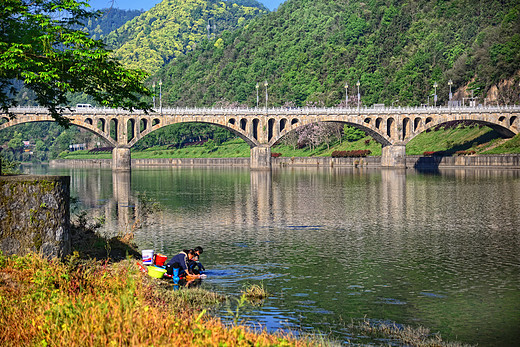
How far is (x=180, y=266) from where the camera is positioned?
70.0ft

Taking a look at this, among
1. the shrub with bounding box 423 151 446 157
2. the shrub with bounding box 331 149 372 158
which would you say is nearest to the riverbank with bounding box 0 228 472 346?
the shrub with bounding box 423 151 446 157

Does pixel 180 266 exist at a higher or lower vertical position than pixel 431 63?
lower

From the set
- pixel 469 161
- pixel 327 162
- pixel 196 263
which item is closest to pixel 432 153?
pixel 469 161

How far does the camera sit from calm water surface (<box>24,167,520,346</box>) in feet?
57.6

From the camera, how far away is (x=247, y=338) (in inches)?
416

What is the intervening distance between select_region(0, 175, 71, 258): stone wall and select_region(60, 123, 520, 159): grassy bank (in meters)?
111

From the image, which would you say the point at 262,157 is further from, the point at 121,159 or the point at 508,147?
the point at 508,147

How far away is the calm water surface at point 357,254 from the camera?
17547mm

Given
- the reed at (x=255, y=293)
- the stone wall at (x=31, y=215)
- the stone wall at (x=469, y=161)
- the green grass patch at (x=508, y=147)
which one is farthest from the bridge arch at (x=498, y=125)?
the stone wall at (x=31, y=215)

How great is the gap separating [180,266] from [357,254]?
914 centimetres

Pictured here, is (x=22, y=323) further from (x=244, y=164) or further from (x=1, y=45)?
(x=244, y=164)

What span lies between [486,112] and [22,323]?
12571cm

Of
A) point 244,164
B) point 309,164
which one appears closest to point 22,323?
point 309,164

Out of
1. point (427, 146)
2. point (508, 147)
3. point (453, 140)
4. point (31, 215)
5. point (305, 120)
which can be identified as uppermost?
point (305, 120)
